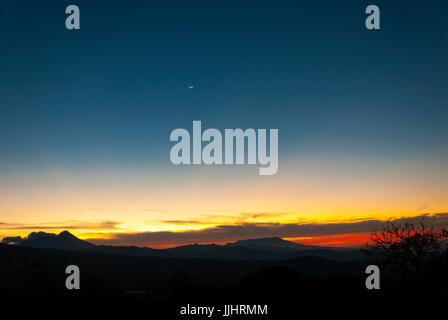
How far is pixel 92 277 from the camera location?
388 feet

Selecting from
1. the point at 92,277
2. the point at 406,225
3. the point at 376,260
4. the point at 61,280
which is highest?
the point at 406,225
